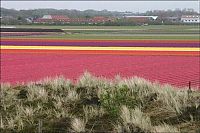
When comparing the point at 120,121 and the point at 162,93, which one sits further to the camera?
the point at 162,93

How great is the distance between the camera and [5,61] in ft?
91.0

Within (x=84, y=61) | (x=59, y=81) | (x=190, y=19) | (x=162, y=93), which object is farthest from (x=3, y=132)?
(x=190, y=19)

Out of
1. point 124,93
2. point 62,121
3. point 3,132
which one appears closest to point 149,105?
point 124,93

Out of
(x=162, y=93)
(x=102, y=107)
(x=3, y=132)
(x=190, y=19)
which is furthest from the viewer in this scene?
(x=190, y=19)

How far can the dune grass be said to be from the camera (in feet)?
25.7

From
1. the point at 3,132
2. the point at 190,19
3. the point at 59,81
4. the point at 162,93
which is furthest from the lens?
the point at 190,19

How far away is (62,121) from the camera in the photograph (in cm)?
863

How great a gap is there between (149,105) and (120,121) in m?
1.69

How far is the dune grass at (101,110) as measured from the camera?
782 cm

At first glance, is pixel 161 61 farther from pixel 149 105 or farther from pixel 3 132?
pixel 3 132

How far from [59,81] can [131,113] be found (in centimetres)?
523

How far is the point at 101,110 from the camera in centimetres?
908

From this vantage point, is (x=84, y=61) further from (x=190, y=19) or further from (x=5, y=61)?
(x=190, y=19)

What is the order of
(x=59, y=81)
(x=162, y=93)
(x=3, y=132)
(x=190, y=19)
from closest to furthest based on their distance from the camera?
(x=3, y=132), (x=162, y=93), (x=59, y=81), (x=190, y=19)
